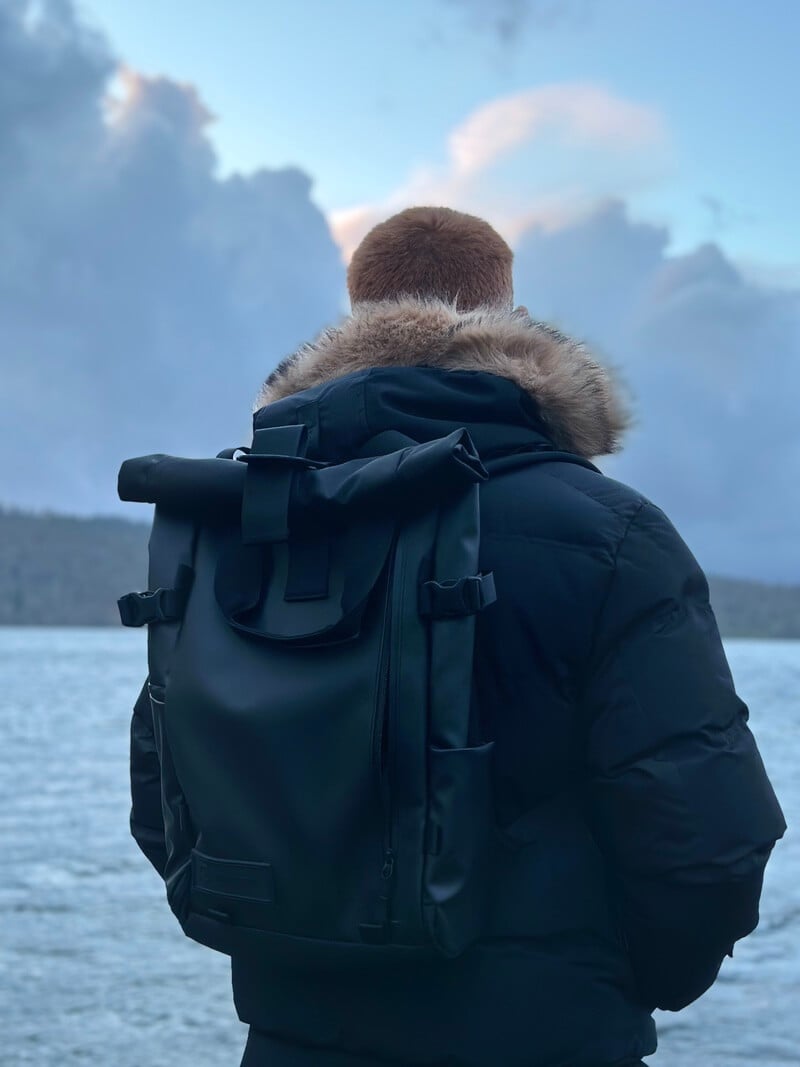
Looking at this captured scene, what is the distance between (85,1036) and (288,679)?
16.1ft

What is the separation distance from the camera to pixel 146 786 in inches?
87.4

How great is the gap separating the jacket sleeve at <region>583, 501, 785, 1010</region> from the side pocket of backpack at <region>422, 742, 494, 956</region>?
207 mm

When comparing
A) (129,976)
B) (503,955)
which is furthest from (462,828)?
(129,976)

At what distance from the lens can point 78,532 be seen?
477ft

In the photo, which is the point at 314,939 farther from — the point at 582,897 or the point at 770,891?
the point at 770,891

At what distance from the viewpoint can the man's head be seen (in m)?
2.18

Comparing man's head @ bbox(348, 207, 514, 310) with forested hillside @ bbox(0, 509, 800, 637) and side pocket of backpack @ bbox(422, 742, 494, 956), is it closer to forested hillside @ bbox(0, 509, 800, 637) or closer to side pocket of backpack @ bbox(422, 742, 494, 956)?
side pocket of backpack @ bbox(422, 742, 494, 956)

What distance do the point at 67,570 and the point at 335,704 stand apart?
468 feet

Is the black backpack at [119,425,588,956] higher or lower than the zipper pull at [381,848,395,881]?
higher

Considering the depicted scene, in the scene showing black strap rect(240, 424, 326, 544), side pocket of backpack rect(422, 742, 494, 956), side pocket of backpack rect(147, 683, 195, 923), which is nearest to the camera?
side pocket of backpack rect(422, 742, 494, 956)

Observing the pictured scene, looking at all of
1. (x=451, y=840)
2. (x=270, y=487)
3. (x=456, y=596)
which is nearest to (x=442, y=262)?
(x=270, y=487)

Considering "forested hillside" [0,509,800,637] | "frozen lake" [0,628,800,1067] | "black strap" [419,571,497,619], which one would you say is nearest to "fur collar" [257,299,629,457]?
"black strap" [419,571,497,619]

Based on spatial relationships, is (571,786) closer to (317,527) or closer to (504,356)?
(317,527)

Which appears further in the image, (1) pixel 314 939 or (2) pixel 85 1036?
(2) pixel 85 1036
